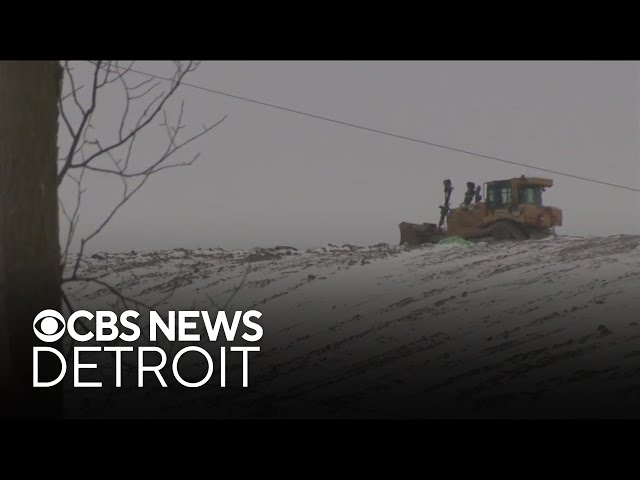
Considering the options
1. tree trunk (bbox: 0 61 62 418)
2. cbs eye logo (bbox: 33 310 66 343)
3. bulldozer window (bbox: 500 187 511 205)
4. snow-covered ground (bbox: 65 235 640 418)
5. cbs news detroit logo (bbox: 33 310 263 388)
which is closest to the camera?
tree trunk (bbox: 0 61 62 418)

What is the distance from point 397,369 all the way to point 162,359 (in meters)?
1.01

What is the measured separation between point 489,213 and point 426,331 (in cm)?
61

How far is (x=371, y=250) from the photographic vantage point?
3.26m

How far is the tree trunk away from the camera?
2143 millimetres

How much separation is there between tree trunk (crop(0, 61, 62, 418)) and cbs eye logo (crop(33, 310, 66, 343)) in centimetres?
6

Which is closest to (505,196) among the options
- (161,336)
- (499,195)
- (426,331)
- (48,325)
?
(499,195)

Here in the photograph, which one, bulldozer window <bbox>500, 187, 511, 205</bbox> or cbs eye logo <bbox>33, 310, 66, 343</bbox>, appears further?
bulldozer window <bbox>500, 187, 511, 205</bbox>

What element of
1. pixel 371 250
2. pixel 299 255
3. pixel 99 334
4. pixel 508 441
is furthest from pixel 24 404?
pixel 508 441

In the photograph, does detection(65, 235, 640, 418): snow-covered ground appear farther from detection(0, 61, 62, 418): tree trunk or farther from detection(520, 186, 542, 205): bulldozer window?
detection(0, 61, 62, 418): tree trunk

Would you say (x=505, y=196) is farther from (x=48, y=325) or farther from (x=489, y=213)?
(x=48, y=325)

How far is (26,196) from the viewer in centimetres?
214

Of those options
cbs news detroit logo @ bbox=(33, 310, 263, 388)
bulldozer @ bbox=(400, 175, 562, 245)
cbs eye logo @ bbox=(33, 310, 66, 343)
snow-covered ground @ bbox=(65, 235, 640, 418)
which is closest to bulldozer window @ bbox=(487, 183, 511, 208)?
bulldozer @ bbox=(400, 175, 562, 245)

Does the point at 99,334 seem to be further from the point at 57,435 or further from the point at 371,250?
the point at 371,250
